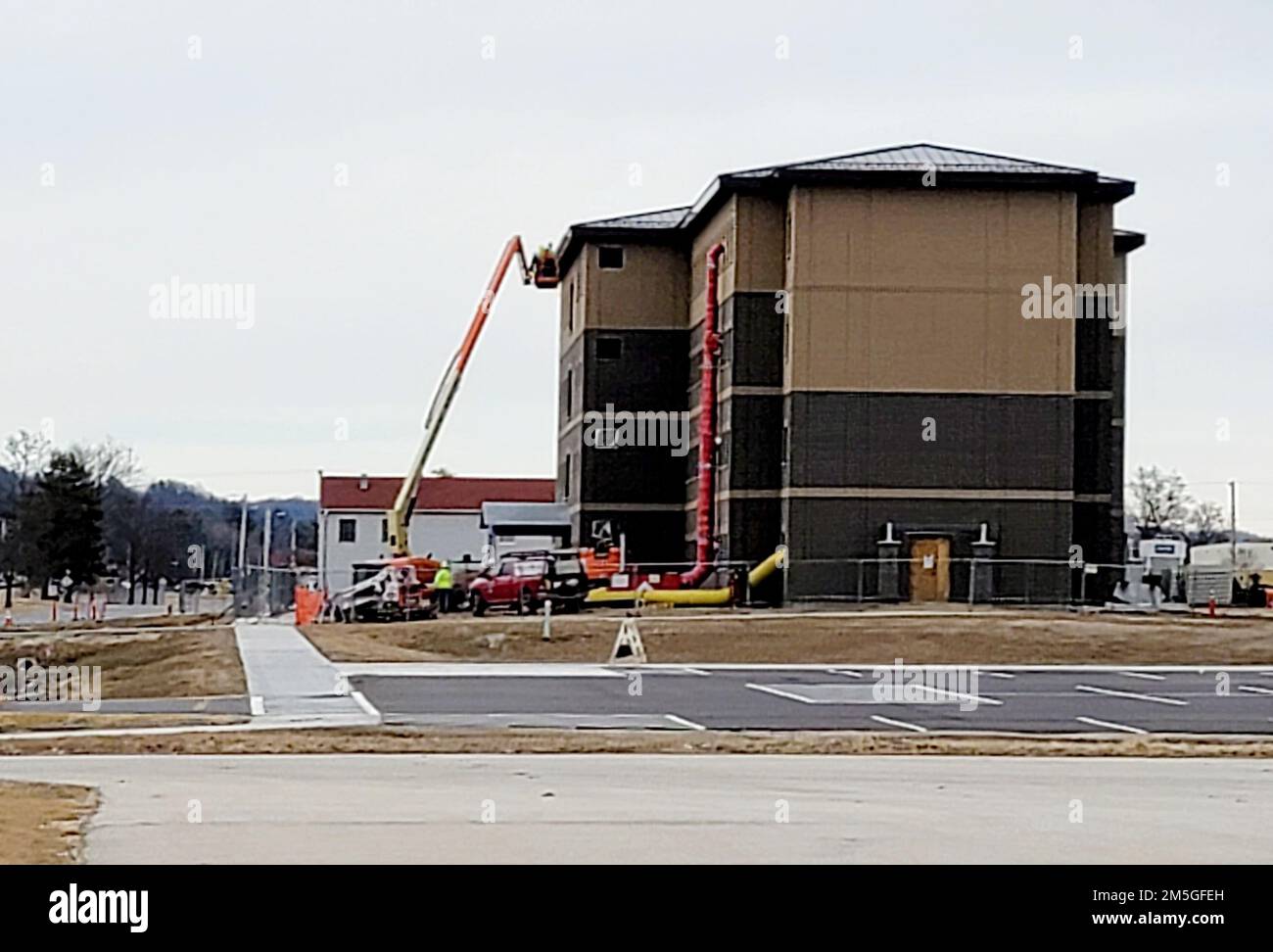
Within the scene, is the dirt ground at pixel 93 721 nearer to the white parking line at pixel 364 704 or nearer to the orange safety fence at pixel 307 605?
the white parking line at pixel 364 704

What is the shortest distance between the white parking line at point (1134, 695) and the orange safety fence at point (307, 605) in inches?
1259

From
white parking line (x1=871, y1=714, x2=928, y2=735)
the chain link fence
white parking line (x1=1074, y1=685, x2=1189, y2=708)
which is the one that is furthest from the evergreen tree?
white parking line (x1=871, y1=714, x2=928, y2=735)

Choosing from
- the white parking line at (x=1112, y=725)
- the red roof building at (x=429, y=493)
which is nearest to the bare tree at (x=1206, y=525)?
the red roof building at (x=429, y=493)

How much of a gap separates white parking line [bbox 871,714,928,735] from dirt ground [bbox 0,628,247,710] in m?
9.97

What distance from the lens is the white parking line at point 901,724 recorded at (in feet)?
84.8

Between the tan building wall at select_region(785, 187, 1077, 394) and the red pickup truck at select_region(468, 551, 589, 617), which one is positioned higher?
the tan building wall at select_region(785, 187, 1077, 394)

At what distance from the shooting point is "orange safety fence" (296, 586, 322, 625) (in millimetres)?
62719

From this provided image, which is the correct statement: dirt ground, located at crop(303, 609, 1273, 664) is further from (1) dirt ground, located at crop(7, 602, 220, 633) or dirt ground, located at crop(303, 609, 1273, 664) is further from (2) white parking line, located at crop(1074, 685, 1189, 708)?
(1) dirt ground, located at crop(7, 602, 220, 633)

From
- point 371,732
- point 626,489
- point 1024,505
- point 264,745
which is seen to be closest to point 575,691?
point 371,732

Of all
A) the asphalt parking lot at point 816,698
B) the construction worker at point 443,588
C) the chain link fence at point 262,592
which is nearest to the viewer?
the asphalt parking lot at point 816,698

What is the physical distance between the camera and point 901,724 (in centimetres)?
2680

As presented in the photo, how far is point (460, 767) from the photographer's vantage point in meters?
20.0

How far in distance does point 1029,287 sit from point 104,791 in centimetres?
4696
